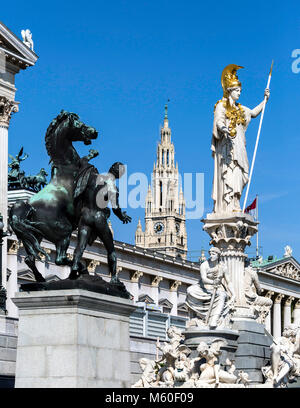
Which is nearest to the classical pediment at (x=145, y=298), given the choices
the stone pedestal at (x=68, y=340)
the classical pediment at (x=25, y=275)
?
the classical pediment at (x=25, y=275)

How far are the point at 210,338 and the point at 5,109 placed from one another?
97.9ft

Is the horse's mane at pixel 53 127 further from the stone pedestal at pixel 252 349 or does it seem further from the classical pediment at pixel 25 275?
the classical pediment at pixel 25 275

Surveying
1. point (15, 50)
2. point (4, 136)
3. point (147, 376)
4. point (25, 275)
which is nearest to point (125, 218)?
point (147, 376)

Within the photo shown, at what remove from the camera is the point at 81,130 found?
1559 cm

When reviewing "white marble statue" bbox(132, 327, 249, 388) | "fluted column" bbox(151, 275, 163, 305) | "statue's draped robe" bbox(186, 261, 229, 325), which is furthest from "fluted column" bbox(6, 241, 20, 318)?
"white marble statue" bbox(132, 327, 249, 388)

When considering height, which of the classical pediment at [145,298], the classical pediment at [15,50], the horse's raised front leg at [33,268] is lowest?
the horse's raised front leg at [33,268]

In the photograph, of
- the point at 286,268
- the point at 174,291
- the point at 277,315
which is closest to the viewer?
the point at 174,291

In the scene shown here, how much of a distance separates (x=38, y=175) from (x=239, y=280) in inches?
1575

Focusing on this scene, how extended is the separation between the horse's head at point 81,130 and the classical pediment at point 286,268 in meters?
88.7

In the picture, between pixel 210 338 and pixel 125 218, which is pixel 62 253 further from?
pixel 210 338

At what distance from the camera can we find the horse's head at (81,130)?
1557cm

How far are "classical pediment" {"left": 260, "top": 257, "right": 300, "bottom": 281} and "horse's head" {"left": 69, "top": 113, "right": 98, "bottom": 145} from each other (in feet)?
291

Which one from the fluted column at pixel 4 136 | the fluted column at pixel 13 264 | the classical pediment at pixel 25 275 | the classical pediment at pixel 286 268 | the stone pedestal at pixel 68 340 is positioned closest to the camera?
the stone pedestal at pixel 68 340

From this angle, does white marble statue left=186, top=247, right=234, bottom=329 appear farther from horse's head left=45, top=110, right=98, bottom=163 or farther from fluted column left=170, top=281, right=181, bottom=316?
fluted column left=170, top=281, right=181, bottom=316
